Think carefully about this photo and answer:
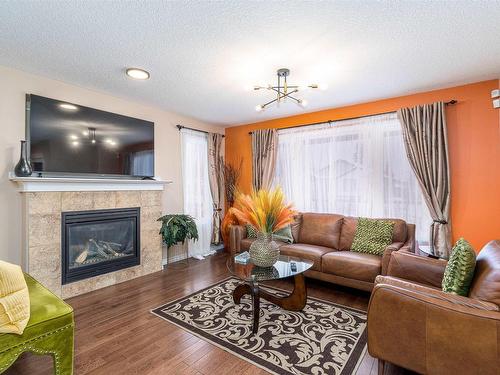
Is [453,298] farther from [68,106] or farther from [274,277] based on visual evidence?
[68,106]

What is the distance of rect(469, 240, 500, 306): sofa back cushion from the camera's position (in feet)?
4.45

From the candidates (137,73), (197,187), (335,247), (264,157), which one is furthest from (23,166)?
(335,247)

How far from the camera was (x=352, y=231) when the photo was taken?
134 inches

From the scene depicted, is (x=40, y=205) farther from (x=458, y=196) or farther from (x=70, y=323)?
(x=458, y=196)

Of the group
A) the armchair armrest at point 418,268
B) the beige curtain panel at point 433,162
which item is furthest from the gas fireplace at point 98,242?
the beige curtain panel at point 433,162

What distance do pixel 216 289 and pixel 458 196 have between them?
3.13 metres

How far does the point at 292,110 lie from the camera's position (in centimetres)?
402

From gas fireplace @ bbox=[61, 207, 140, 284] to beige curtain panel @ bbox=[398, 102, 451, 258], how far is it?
3.81 m

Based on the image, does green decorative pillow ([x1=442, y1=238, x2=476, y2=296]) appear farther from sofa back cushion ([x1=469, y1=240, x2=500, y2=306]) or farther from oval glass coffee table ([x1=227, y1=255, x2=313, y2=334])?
oval glass coffee table ([x1=227, y1=255, x2=313, y2=334])

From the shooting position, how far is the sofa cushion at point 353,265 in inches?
107

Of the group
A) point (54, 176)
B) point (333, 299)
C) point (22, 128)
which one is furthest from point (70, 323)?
point (333, 299)

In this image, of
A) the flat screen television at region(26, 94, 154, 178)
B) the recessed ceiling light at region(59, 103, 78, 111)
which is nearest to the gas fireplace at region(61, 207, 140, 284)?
the flat screen television at region(26, 94, 154, 178)

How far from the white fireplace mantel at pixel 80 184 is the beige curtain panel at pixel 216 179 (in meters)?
1.09

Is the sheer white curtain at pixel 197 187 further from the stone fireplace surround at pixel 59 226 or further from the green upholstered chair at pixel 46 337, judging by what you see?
the green upholstered chair at pixel 46 337
